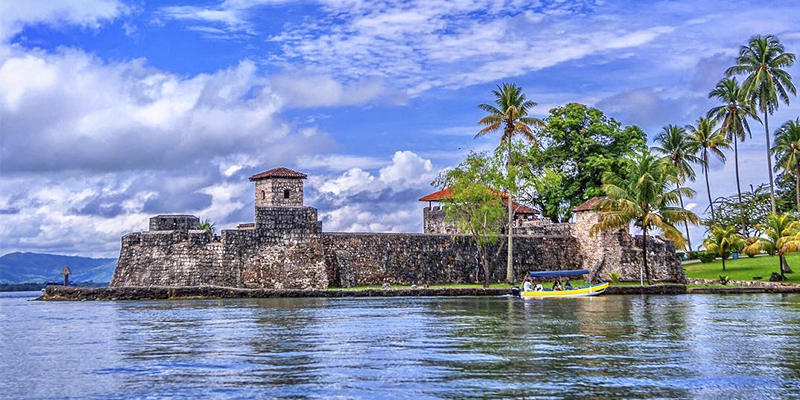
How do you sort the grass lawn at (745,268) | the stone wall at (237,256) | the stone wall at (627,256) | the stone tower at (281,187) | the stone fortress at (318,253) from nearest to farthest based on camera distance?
1. the stone wall at (237,256)
2. the stone fortress at (318,253)
3. the grass lawn at (745,268)
4. the stone tower at (281,187)
5. the stone wall at (627,256)

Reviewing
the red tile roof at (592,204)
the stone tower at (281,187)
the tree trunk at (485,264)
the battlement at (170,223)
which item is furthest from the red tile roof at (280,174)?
the red tile roof at (592,204)

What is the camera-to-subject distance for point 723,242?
47719 millimetres

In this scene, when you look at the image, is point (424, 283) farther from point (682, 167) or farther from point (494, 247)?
point (682, 167)

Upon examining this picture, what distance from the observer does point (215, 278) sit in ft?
137

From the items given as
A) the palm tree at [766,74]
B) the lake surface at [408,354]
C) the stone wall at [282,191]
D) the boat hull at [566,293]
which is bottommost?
the lake surface at [408,354]

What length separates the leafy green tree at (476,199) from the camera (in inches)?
1730

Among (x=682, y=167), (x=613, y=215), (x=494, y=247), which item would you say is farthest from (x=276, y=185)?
(x=682, y=167)

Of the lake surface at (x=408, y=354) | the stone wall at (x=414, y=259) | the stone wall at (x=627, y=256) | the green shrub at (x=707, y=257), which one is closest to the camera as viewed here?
the lake surface at (x=408, y=354)

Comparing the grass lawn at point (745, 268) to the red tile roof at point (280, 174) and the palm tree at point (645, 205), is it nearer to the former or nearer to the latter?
the palm tree at point (645, 205)

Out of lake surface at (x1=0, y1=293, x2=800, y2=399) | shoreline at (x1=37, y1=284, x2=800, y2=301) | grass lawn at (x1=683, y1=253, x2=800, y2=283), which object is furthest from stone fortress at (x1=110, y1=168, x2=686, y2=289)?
lake surface at (x1=0, y1=293, x2=800, y2=399)

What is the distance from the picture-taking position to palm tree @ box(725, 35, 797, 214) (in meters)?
56.4

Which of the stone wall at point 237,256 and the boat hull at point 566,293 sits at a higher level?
the stone wall at point 237,256

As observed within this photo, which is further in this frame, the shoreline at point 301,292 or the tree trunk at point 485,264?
the tree trunk at point 485,264

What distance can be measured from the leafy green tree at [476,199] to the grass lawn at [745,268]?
12087 mm
